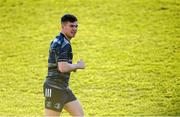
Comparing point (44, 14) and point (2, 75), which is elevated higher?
point (44, 14)

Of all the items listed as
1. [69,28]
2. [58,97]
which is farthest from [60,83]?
[69,28]

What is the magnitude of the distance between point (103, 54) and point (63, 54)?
28.0ft

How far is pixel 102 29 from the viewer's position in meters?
19.7

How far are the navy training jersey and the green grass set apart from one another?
360cm

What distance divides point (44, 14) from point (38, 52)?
10.6ft

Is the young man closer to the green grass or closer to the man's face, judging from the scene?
the man's face

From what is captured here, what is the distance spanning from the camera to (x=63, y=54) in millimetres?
9258

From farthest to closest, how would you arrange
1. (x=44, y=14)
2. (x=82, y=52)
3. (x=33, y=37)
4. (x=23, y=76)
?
(x=44, y=14)
(x=33, y=37)
(x=82, y=52)
(x=23, y=76)

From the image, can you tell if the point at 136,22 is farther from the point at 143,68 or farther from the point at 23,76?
the point at 23,76

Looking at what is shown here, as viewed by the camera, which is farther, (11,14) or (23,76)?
(11,14)

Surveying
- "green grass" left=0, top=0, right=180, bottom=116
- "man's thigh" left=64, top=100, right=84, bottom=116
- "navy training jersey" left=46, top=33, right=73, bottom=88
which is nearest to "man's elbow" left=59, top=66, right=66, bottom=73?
"navy training jersey" left=46, top=33, right=73, bottom=88

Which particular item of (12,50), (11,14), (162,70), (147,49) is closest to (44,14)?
(11,14)

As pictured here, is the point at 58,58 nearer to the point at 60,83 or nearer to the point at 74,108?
the point at 60,83

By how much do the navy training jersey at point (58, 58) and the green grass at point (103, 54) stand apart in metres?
3.60
